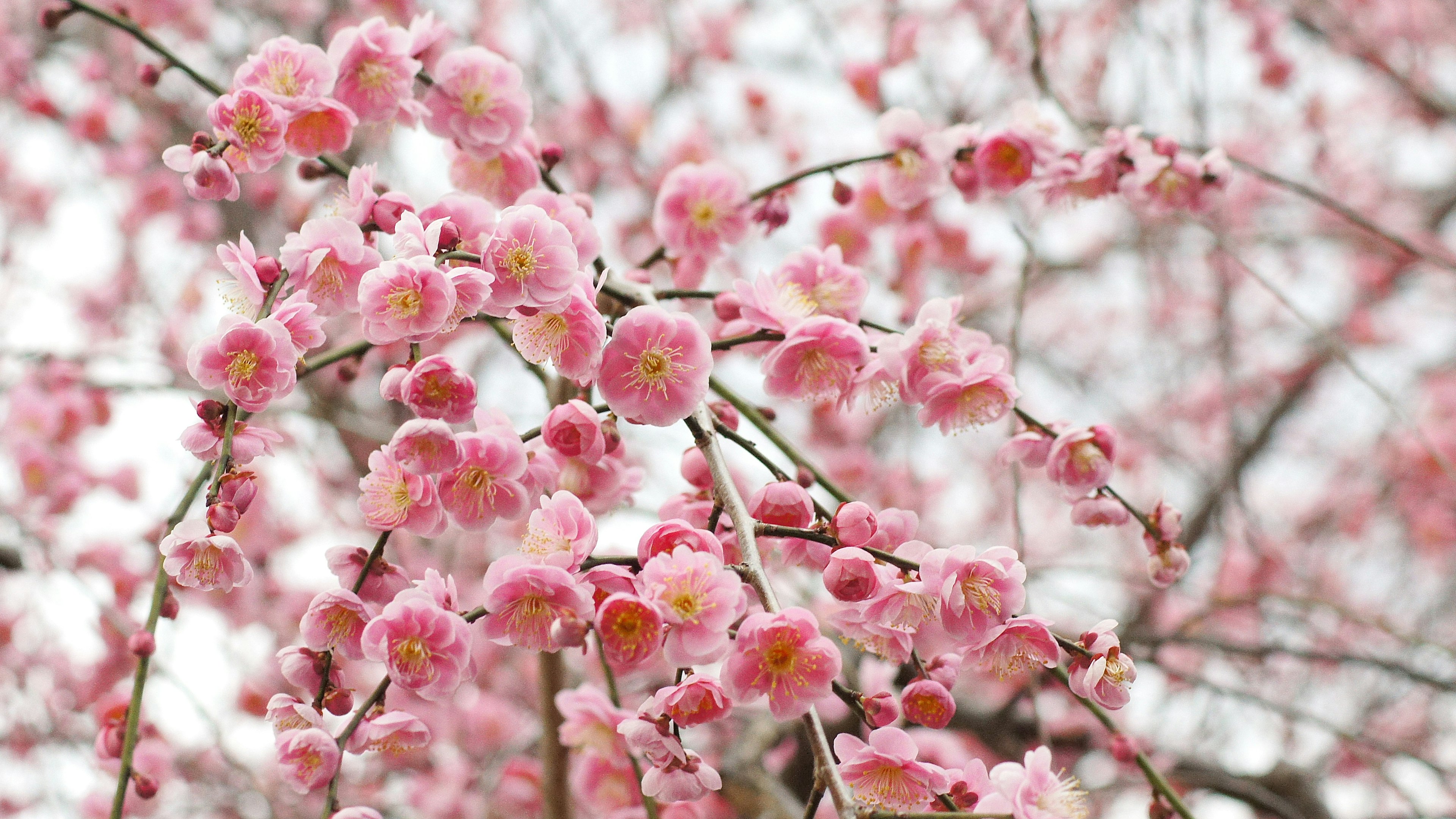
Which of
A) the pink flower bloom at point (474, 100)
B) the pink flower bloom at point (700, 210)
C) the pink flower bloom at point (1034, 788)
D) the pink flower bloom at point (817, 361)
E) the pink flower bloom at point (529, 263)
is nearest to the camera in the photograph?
the pink flower bloom at point (1034, 788)

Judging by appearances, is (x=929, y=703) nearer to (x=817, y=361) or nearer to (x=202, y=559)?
(x=817, y=361)

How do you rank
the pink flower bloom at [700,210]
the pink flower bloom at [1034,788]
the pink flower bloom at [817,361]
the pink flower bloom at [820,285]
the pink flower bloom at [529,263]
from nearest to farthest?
1. the pink flower bloom at [1034,788]
2. the pink flower bloom at [529,263]
3. the pink flower bloom at [817,361]
4. the pink flower bloom at [820,285]
5. the pink flower bloom at [700,210]

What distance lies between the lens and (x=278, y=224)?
3.63 m

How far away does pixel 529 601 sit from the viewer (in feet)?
2.83

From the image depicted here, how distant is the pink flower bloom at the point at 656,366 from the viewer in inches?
37.2

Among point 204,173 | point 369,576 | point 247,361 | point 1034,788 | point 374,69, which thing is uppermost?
point 374,69

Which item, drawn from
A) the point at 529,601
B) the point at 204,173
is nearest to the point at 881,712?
the point at 529,601

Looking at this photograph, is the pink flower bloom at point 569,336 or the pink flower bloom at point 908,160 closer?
the pink flower bloom at point 569,336

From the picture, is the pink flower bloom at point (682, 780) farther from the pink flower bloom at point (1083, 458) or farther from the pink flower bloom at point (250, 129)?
the pink flower bloom at point (250, 129)

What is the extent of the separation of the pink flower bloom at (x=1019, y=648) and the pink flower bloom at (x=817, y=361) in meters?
0.28

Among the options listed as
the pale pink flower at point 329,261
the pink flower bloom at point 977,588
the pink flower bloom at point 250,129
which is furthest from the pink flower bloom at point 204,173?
the pink flower bloom at point 977,588

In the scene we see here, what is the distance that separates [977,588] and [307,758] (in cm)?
60

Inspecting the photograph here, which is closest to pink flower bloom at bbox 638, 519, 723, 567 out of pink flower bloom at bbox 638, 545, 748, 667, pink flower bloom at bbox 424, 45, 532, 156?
pink flower bloom at bbox 638, 545, 748, 667

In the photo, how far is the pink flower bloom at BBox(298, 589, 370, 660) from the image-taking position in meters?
0.90
